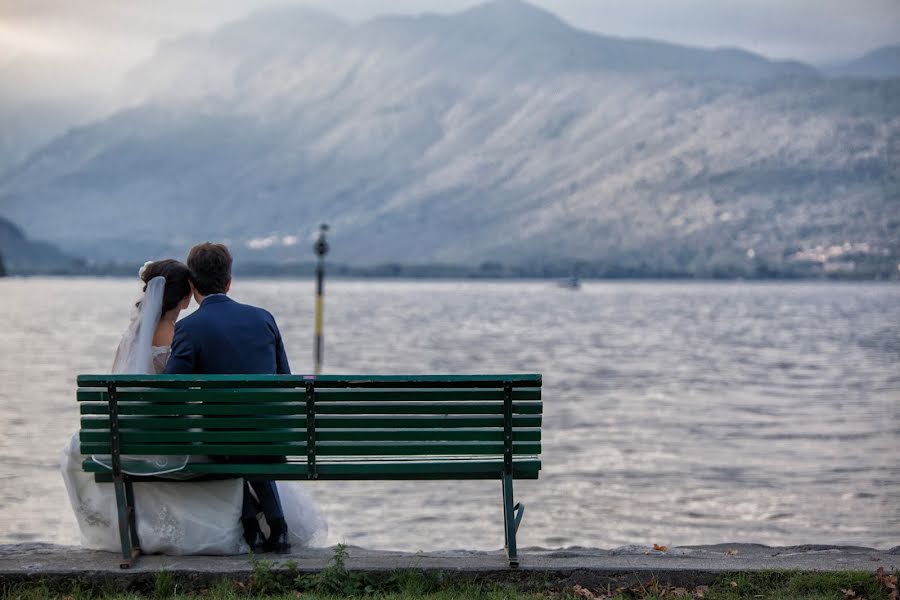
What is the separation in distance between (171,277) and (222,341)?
590 millimetres

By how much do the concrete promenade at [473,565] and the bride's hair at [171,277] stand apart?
5.36 feet

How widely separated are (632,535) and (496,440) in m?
9.30

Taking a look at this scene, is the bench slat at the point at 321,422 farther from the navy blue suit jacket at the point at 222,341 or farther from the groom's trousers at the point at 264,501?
the groom's trousers at the point at 264,501

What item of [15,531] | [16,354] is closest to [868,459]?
[15,531]

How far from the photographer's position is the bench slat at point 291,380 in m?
7.38

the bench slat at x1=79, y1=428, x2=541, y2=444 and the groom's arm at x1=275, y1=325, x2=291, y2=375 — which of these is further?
the groom's arm at x1=275, y1=325, x2=291, y2=375

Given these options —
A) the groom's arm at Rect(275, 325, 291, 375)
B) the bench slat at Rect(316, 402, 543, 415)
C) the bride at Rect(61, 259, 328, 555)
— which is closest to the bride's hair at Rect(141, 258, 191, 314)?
the bride at Rect(61, 259, 328, 555)

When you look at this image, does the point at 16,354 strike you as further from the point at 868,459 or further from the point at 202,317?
the point at 202,317

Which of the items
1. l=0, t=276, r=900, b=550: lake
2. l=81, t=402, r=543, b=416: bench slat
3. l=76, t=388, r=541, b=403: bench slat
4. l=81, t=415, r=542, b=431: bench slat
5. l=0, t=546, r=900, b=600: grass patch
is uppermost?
l=76, t=388, r=541, b=403: bench slat

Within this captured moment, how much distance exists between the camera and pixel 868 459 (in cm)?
2466

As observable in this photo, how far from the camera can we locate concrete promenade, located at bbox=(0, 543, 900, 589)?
730 cm

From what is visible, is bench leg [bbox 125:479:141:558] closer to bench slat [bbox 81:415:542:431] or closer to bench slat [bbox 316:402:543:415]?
bench slat [bbox 81:415:542:431]

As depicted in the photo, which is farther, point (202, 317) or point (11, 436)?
point (11, 436)

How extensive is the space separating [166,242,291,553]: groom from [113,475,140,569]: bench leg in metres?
0.69
